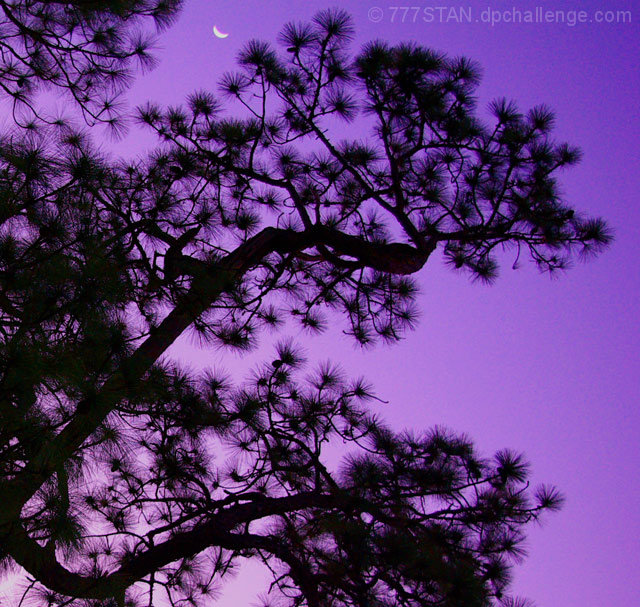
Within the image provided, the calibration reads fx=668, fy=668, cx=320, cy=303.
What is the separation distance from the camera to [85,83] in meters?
2.68

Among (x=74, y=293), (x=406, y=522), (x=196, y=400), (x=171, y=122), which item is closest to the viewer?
(x=74, y=293)

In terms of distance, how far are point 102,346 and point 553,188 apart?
208 centimetres

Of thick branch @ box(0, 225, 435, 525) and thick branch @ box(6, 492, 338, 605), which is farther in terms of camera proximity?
thick branch @ box(6, 492, 338, 605)

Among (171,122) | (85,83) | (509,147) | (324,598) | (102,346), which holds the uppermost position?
(509,147)

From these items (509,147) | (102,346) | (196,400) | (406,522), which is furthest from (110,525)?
(509,147)

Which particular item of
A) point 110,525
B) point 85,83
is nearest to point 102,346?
point 110,525

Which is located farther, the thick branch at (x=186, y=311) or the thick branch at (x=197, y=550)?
the thick branch at (x=197, y=550)

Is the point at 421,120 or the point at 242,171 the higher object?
the point at 421,120

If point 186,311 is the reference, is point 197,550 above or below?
below

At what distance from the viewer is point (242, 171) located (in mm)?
2707

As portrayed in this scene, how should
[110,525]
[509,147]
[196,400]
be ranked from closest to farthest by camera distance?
[196,400], [110,525], [509,147]

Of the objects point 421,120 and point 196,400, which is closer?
point 196,400

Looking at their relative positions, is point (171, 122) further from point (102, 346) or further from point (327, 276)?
point (102, 346)

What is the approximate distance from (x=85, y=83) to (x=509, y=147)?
5.67ft
